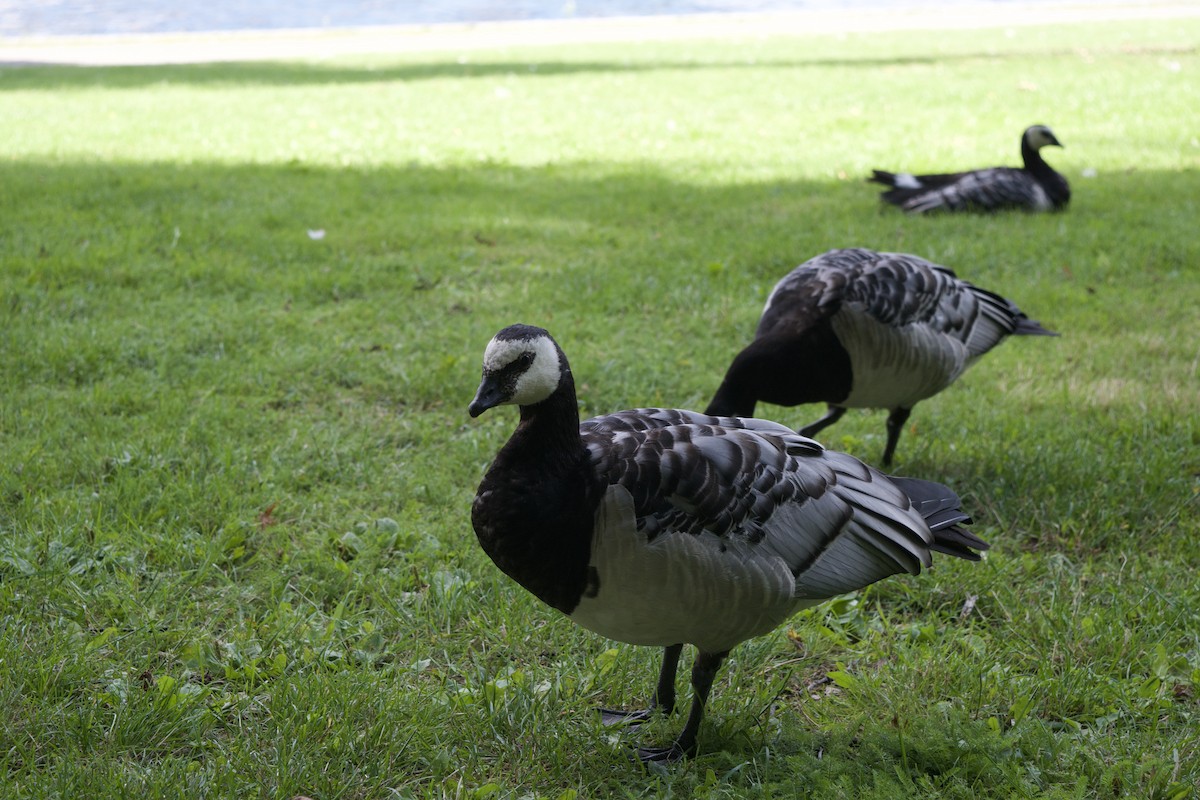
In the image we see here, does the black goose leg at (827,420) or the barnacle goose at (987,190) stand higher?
the barnacle goose at (987,190)

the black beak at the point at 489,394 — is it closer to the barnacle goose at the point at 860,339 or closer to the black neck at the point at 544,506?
the black neck at the point at 544,506

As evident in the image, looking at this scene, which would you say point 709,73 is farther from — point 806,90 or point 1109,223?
point 1109,223

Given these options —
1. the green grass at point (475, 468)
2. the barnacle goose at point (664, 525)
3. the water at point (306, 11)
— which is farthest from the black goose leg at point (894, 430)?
the water at point (306, 11)

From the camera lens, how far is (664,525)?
2736 mm

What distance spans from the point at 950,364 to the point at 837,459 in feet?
5.76

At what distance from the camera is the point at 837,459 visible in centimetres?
317

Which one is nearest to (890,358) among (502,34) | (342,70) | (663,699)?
(663,699)

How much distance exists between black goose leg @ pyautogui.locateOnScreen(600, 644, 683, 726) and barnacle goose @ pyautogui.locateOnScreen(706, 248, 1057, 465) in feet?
4.51

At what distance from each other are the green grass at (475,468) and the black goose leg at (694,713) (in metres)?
0.06

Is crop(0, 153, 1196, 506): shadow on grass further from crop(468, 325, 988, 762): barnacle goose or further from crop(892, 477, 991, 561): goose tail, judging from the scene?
crop(468, 325, 988, 762): barnacle goose

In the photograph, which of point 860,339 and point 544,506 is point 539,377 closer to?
point 544,506

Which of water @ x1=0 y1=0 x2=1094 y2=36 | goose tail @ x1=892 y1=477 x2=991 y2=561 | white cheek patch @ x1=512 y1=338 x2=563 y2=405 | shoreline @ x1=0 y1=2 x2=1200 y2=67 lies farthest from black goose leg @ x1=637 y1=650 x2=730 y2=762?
water @ x1=0 y1=0 x2=1094 y2=36

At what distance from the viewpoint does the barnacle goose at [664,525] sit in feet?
8.91

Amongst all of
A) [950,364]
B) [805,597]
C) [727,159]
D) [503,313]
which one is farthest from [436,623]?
[727,159]
